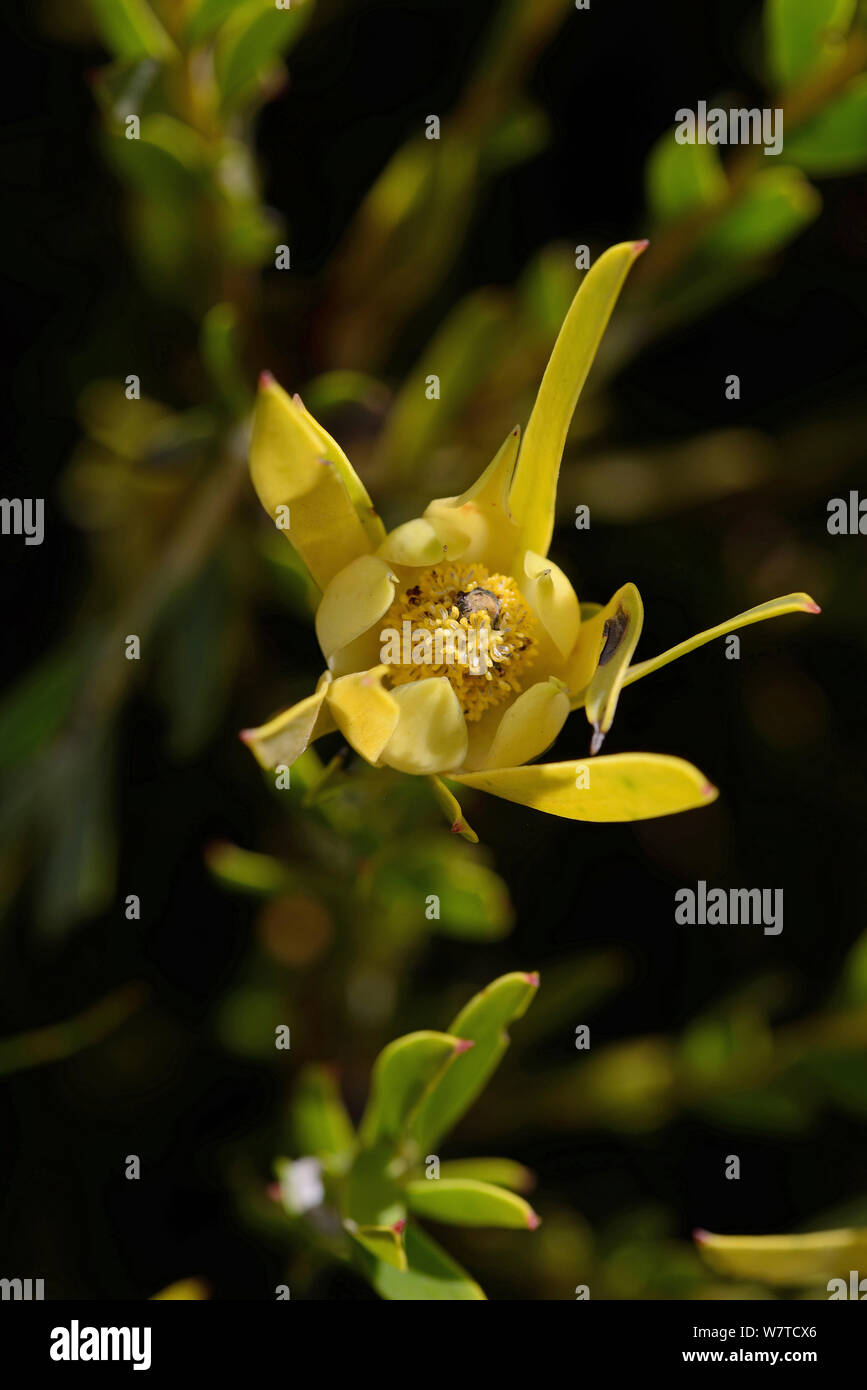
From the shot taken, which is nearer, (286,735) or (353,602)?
(286,735)

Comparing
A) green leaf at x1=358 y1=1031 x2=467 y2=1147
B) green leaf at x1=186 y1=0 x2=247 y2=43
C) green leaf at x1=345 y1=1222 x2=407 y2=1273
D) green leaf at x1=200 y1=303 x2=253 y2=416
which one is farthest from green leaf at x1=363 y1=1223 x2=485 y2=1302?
green leaf at x1=186 y1=0 x2=247 y2=43

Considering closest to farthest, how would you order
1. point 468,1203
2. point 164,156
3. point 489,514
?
point 489,514, point 468,1203, point 164,156

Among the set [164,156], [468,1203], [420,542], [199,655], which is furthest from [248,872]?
[164,156]

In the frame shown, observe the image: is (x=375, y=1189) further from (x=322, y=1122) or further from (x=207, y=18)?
(x=207, y=18)

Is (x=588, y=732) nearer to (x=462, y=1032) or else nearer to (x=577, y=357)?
(x=462, y=1032)

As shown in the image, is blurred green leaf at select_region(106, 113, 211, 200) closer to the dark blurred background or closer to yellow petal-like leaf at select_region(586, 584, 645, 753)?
the dark blurred background

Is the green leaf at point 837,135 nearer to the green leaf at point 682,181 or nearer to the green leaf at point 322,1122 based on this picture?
the green leaf at point 682,181

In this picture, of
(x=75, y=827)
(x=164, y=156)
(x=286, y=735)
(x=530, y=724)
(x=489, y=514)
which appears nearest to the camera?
(x=286, y=735)

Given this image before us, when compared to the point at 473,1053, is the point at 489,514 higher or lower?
higher
